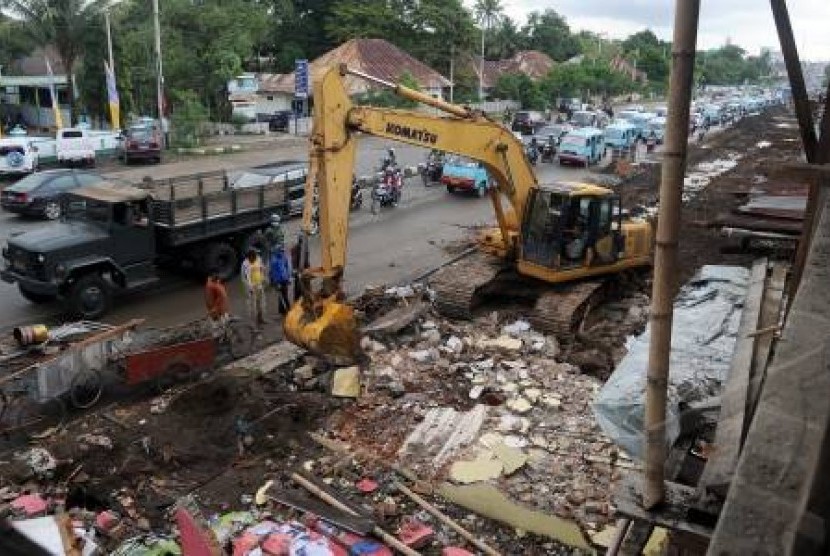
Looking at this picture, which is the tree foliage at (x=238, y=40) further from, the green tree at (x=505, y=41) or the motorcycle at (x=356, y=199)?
the motorcycle at (x=356, y=199)

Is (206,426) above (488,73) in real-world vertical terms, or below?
below

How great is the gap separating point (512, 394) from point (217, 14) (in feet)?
122

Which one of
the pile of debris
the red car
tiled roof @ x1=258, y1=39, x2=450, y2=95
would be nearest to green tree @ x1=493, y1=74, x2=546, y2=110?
tiled roof @ x1=258, y1=39, x2=450, y2=95

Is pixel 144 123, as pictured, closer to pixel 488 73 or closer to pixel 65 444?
pixel 65 444

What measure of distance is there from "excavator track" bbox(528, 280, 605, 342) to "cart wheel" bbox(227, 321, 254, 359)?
4496mm

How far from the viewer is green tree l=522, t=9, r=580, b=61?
273 ft

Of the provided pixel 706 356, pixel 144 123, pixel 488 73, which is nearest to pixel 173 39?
pixel 144 123

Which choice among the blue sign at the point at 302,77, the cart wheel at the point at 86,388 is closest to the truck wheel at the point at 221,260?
the cart wheel at the point at 86,388

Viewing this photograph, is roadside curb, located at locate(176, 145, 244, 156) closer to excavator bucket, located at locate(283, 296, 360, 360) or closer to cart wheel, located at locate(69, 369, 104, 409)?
excavator bucket, located at locate(283, 296, 360, 360)

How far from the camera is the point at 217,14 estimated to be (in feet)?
138

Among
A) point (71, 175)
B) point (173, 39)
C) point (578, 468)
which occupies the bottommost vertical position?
point (578, 468)

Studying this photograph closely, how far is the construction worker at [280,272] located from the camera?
43.1 feet

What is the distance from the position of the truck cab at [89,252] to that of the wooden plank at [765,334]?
402 inches

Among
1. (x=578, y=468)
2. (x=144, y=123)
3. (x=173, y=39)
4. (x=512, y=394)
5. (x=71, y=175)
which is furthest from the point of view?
(x=173, y=39)
